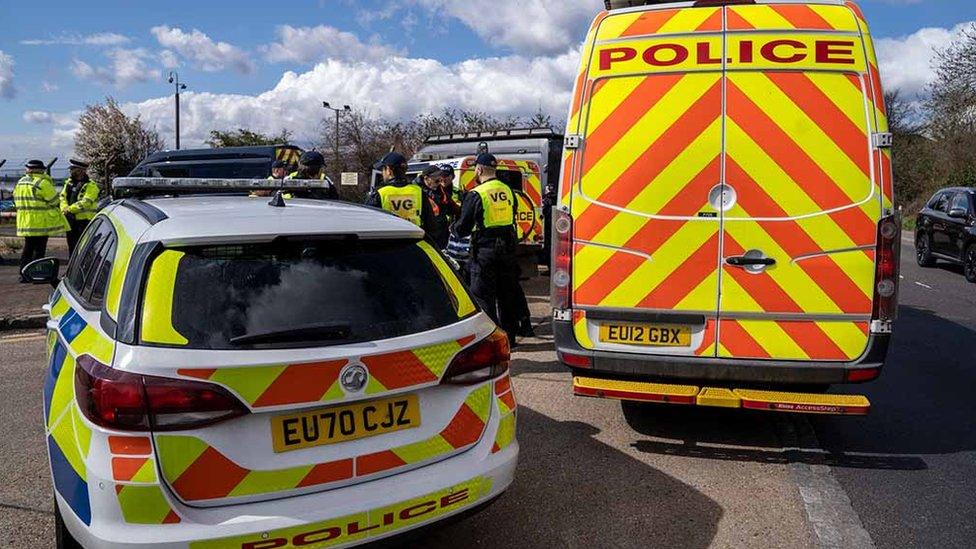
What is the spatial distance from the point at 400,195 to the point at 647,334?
3.17 m

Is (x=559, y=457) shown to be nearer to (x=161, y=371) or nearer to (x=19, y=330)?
(x=161, y=371)

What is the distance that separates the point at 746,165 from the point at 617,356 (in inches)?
51.4

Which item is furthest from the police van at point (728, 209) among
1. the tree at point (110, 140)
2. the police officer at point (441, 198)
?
the tree at point (110, 140)

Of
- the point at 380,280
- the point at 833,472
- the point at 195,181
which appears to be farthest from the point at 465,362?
the point at 833,472

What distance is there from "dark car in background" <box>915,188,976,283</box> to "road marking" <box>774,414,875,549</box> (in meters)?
10.5

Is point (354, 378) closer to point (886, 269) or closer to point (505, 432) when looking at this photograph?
point (505, 432)

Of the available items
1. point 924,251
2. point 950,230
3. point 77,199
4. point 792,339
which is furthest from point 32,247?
point 924,251

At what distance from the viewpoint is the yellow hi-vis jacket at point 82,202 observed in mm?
10766

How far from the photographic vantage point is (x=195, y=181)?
13.2 ft

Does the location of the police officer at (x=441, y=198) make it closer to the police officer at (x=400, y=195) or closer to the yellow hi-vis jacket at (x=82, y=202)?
the police officer at (x=400, y=195)

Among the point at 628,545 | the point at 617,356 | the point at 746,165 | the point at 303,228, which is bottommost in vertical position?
the point at 628,545

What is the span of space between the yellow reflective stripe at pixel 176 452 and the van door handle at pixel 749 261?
119 inches

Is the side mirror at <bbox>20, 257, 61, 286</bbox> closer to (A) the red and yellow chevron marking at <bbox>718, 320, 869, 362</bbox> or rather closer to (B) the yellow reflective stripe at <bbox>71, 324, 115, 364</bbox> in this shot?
(B) the yellow reflective stripe at <bbox>71, 324, 115, 364</bbox>

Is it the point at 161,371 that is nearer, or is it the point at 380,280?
the point at 161,371
